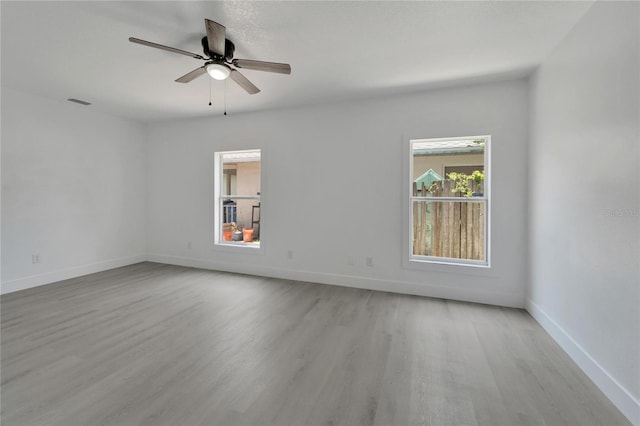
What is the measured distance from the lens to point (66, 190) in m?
4.28

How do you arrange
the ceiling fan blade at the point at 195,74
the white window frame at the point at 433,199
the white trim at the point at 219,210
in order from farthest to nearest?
the white trim at the point at 219,210, the white window frame at the point at 433,199, the ceiling fan blade at the point at 195,74

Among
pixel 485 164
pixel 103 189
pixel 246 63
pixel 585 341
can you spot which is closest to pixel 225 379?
pixel 246 63

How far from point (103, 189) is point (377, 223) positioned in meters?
4.73

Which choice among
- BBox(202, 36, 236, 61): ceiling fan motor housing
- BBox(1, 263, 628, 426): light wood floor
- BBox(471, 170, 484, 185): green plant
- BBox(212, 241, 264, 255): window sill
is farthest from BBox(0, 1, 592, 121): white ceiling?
BBox(1, 263, 628, 426): light wood floor

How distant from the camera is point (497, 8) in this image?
203cm

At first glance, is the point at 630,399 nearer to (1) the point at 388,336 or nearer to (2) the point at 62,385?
(1) the point at 388,336

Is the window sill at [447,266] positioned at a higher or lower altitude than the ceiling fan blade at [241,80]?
lower

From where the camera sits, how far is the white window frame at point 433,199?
11.2 feet

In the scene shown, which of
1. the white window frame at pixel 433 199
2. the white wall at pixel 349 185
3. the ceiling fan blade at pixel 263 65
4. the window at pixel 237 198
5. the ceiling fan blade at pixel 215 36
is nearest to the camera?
the ceiling fan blade at pixel 215 36

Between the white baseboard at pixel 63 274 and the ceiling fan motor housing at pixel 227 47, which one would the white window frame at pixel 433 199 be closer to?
the ceiling fan motor housing at pixel 227 47

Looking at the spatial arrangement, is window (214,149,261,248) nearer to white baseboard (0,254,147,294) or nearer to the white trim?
the white trim

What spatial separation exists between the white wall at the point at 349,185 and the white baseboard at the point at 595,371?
73 centimetres

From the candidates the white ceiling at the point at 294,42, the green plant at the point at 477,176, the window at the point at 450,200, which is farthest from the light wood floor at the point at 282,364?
the white ceiling at the point at 294,42

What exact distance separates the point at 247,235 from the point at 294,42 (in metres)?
3.31
